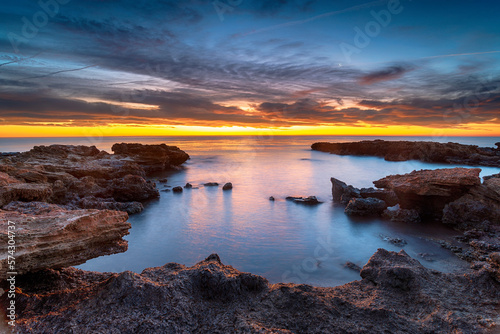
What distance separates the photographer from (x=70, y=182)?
17719 millimetres

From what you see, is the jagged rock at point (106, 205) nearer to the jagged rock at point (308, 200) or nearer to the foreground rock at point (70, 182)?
the foreground rock at point (70, 182)

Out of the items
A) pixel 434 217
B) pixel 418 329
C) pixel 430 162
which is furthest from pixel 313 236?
pixel 430 162

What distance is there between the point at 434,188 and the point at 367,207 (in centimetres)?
373

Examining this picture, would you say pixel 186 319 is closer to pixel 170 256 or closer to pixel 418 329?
pixel 418 329

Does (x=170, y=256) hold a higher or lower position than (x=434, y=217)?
lower

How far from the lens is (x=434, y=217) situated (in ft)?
49.3

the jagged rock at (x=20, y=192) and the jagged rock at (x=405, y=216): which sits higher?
the jagged rock at (x=20, y=192)

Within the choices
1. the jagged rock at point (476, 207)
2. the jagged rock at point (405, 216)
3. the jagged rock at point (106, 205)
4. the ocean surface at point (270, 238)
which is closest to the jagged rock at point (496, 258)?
the ocean surface at point (270, 238)

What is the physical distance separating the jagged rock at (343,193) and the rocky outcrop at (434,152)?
125 ft

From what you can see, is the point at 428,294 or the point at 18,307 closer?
the point at 18,307

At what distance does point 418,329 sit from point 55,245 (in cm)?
646

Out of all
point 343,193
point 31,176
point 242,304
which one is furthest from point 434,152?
point 31,176

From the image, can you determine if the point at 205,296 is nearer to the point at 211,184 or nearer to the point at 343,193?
the point at 343,193

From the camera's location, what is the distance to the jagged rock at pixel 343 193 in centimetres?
1920
